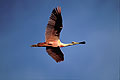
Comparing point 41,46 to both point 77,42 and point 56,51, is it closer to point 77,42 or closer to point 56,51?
point 56,51

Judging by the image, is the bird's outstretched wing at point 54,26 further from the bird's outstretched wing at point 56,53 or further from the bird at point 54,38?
the bird's outstretched wing at point 56,53

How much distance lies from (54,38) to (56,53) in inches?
86.3

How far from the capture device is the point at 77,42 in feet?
103

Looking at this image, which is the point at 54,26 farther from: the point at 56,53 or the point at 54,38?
the point at 56,53

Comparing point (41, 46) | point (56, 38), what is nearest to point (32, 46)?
point (41, 46)

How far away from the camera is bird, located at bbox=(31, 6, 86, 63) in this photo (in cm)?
2883

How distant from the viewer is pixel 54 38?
30.6m

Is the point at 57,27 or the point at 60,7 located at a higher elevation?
the point at 60,7

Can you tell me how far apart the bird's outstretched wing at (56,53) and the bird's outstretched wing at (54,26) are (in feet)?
4.70

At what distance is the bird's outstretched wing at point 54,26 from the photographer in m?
28.7

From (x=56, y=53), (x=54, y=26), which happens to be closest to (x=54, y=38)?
(x=54, y=26)

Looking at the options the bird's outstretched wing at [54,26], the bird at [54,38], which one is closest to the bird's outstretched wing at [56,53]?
the bird at [54,38]

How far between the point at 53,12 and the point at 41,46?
4389 millimetres

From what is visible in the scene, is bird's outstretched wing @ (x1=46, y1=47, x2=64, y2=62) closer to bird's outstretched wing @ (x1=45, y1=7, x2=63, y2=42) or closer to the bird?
the bird
